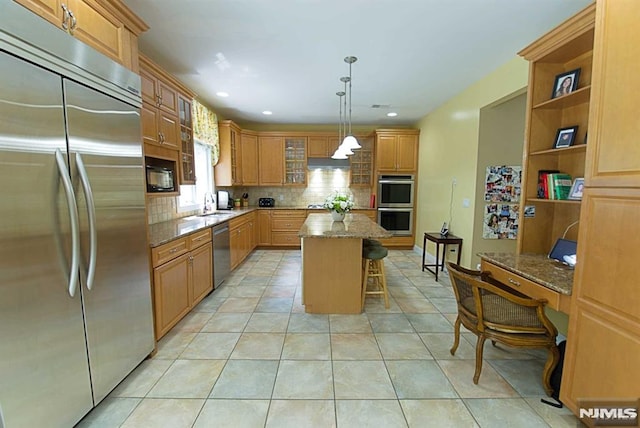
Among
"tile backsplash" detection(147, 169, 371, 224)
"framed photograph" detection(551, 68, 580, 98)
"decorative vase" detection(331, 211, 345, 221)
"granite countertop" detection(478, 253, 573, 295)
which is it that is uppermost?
"framed photograph" detection(551, 68, 580, 98)

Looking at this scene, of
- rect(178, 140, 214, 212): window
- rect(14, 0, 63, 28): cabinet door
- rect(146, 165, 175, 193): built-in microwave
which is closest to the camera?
rect(14, 0, 63, 28): cabinet door

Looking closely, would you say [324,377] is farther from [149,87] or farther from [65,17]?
[149,87]

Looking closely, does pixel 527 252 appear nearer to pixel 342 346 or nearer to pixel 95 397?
pixel 342 346

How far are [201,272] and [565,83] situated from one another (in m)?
3.75

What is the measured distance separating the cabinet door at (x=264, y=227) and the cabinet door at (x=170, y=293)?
3037 millimetres

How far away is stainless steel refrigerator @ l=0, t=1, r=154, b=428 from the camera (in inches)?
46.5

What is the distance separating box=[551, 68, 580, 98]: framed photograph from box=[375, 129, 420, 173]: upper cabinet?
137 inches

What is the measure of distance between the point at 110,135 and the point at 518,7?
9.81 ft

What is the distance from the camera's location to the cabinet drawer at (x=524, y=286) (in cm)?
174

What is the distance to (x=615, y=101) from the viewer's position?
4.67 ft

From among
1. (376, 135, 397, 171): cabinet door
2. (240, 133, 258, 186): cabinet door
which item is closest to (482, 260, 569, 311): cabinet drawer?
(376, 135, 397, 171): cabinet door

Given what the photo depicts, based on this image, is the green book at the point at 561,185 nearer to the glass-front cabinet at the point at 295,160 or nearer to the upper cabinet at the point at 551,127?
the upper cabinet at the point at 551,127

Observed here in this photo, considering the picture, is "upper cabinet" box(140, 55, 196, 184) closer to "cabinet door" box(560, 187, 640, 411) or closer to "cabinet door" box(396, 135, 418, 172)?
"cabinet door" box(560, 187, 640, 411)

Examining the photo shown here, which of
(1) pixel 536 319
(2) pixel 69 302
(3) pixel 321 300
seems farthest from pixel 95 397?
(1) pixel 536 319
